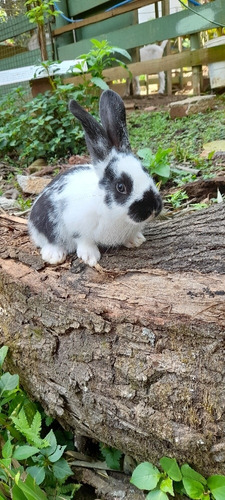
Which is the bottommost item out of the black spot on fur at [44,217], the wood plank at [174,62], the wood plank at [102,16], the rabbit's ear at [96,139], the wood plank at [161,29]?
the black spot on fur at [44,217]

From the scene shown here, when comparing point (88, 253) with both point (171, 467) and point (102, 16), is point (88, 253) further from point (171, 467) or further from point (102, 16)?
point (102, 16)

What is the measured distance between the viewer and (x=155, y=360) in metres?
1.64

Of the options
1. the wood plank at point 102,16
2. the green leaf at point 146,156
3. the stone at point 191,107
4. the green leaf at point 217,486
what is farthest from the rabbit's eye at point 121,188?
the wood plank at point 102,16

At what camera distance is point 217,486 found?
1515 millimetres

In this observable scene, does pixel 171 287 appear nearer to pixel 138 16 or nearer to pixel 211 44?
pixel 211 44

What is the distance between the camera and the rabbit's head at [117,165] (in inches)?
81.2

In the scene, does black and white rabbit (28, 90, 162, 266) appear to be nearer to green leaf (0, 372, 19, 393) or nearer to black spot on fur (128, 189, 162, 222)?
black spot on fur (128, 189, 162, 222)

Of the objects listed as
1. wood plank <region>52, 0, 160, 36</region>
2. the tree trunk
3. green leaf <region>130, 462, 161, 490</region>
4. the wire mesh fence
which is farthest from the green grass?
green leaf <region>130, 462, 161, 490</region>

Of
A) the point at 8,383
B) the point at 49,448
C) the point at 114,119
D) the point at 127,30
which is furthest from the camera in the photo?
the point at 127,30

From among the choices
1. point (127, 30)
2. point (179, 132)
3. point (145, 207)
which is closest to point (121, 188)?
point (145, 207)

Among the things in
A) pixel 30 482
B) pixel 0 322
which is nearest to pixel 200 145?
pixel 0 322

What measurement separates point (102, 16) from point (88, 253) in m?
6.47

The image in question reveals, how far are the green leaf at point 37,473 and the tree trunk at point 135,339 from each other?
269mm

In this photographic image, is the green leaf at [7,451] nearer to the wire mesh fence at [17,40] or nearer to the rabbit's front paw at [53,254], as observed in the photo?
the rabbit's front paw at [53,254]
